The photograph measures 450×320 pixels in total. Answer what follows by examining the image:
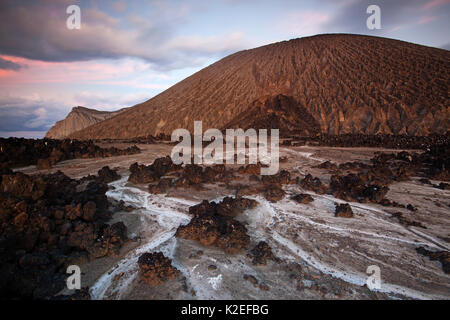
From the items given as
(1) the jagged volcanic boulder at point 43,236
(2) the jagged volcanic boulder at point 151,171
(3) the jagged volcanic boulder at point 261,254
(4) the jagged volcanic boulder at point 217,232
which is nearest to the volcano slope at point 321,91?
(2) the jagged volcanic boulder at point 151,171

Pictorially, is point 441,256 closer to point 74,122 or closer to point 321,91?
point 321,91

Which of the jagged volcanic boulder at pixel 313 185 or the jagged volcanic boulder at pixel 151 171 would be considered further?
the jagged volcanic boulder at pixel 151 171

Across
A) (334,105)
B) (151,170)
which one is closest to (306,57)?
(334,105)

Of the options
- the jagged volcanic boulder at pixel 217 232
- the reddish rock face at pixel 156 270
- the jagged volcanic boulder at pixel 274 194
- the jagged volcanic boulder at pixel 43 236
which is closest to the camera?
the jagged volcanic boulder at pixel 43 236

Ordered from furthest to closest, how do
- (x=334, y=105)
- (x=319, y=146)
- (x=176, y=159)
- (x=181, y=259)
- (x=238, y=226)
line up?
(x=334, y=105) → (x=319, y=146) → (x=176, y=159) → (x=238, y=226) → (x=181, y=259)

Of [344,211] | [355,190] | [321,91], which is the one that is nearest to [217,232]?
[344,211]

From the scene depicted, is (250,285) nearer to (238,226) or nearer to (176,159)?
(238,226)

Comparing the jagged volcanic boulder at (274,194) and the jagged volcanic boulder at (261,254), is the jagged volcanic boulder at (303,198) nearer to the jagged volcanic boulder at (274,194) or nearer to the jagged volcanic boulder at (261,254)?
the jagged volcanic boulder at (274,194)
